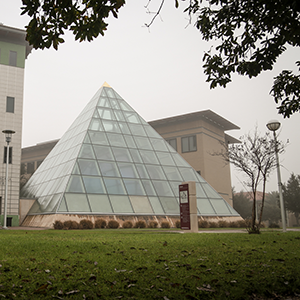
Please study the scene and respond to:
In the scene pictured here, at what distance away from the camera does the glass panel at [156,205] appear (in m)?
25.0

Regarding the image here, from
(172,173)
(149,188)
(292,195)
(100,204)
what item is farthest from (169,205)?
(292,195)

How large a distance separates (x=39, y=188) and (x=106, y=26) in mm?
25174

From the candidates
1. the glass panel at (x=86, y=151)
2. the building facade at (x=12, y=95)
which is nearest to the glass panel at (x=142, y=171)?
the glass panel at (x=86, y=151)

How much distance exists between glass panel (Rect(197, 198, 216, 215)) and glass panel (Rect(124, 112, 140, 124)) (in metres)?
→ 10.2

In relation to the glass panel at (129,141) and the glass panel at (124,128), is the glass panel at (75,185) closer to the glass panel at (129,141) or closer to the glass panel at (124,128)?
the glass panel at (129,141)

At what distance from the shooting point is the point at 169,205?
85.5 feet

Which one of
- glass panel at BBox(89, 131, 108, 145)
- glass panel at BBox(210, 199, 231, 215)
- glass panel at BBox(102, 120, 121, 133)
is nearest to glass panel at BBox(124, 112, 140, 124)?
glass panel at BBox(102, 120, 121, 133)

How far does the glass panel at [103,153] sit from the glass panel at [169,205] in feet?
17.4

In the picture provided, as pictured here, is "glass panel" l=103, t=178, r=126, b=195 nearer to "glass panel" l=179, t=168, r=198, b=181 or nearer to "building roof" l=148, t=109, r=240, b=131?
"glass panel" l=179, t=168, r=198, b=181

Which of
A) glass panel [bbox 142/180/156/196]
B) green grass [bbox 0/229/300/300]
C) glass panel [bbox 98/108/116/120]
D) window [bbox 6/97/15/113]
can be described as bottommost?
green grass [bbox 0/229/300/300]

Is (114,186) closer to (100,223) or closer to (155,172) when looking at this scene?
(100,223)

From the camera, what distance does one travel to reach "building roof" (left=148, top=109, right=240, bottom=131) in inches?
1979

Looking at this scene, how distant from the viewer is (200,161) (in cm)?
4991

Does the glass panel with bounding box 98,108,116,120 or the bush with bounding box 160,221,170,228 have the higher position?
the glass panel with bounding box 98,108,116,120
